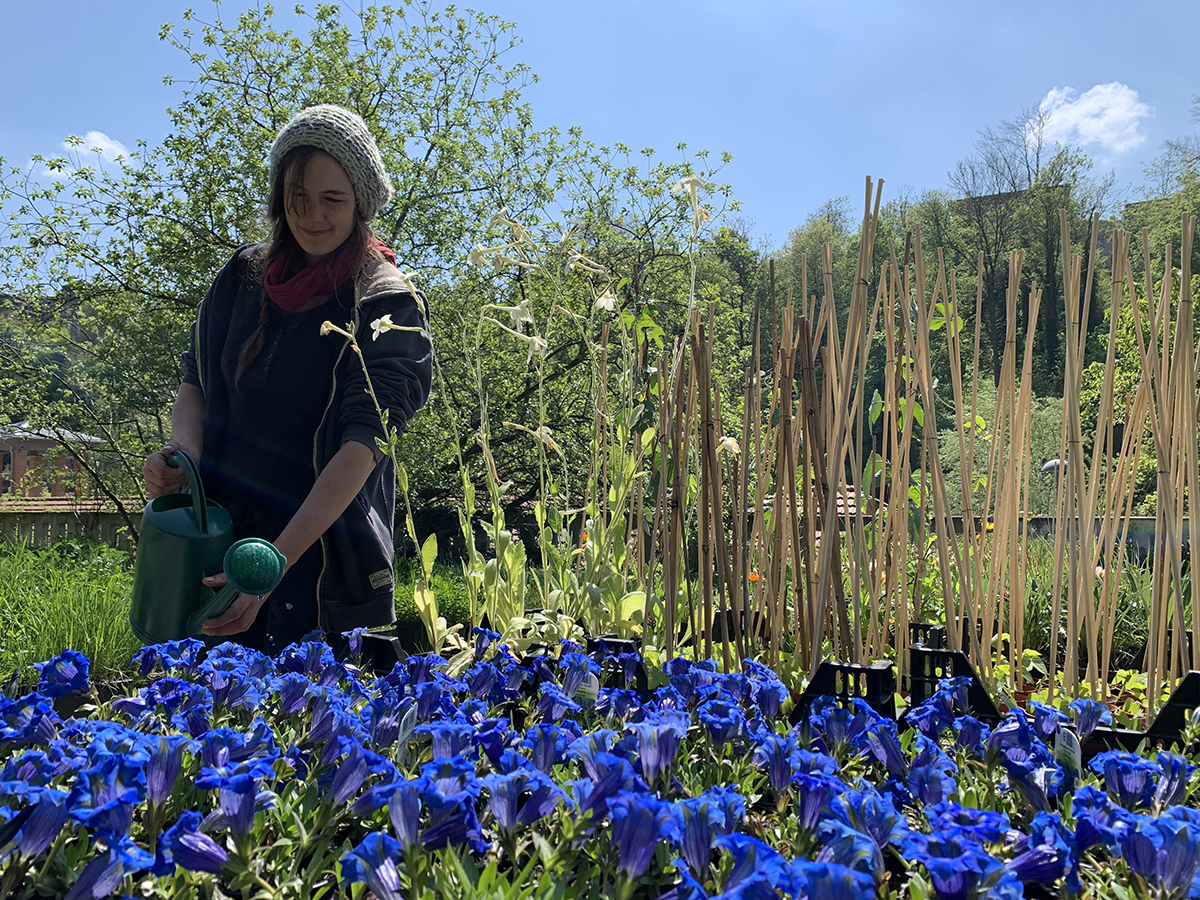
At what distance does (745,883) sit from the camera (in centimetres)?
58

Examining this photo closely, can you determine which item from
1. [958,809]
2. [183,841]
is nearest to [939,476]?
[958,809]

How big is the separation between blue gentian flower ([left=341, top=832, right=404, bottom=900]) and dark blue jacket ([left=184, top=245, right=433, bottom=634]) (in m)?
1.11

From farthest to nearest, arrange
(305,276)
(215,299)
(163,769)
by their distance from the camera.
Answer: (215,299) < (305,276) < (163,769)

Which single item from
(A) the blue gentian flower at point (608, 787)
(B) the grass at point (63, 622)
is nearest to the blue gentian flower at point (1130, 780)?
(A) the blue gentian flower at point (608, 787)

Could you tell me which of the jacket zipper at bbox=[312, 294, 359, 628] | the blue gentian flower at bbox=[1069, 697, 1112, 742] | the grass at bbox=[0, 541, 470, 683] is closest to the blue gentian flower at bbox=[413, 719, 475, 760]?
the blue gentian flower at bbox=[1069, 697, 1112, 742]

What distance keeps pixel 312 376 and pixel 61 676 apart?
0.88 metres

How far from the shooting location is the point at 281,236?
1.92m

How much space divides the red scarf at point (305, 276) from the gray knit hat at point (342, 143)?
0.12 metres

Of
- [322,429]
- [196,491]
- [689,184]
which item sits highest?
[689,184]

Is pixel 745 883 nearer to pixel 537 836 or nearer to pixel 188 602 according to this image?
pixel 537 836

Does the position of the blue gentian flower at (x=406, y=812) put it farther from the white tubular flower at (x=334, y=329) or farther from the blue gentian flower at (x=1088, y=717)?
the white tubular flower at (x=334, y=329)

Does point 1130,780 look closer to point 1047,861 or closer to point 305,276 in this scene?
point 1047,861

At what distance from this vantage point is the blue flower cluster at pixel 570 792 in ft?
2.26

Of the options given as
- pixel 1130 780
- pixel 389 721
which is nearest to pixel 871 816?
pixel 1130 780
